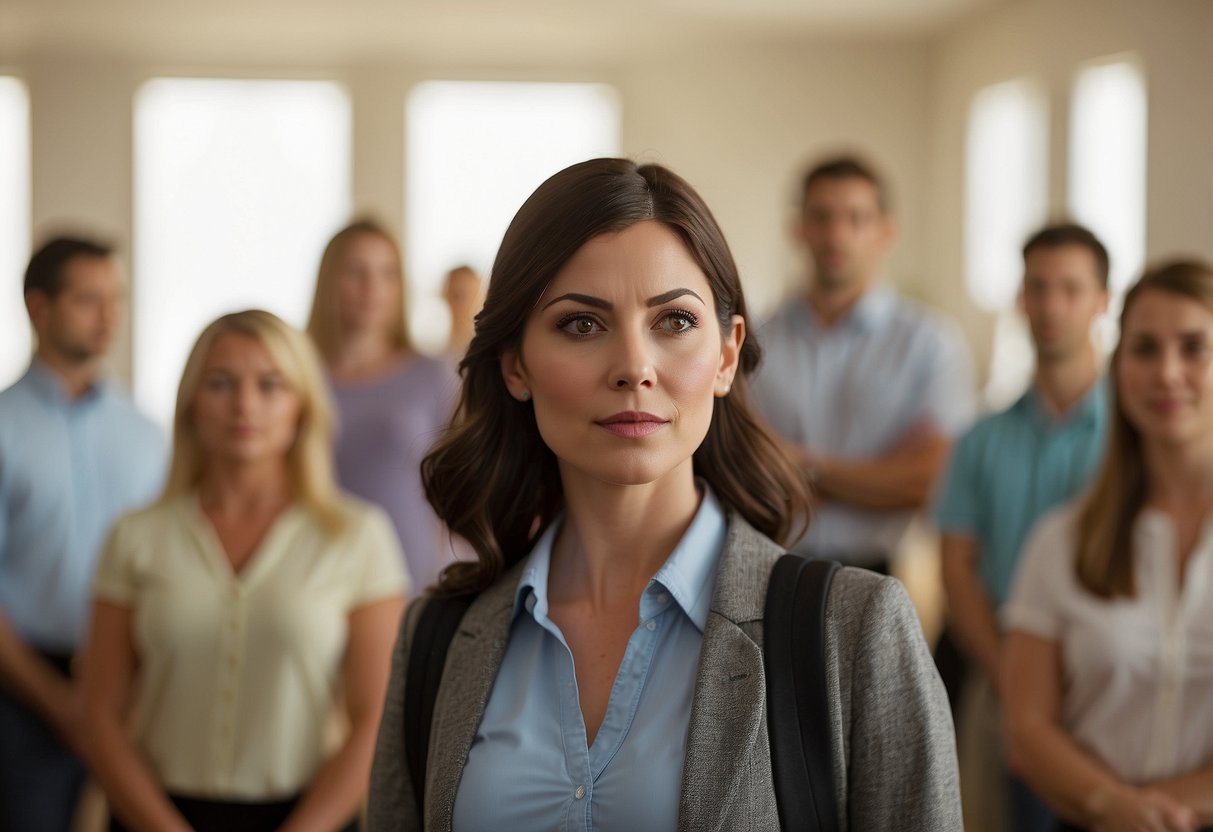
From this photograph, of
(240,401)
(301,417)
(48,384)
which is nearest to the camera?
(240,401)

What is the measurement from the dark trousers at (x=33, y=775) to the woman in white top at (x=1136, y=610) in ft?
7.77

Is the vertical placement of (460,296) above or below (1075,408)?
above

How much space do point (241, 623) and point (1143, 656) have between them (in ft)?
5.81

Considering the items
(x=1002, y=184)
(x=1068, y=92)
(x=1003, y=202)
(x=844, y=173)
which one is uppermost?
(x=1068, y=92)

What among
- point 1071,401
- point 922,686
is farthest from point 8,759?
point 1071,401

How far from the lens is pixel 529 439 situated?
1.82 m

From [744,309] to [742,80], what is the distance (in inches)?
407

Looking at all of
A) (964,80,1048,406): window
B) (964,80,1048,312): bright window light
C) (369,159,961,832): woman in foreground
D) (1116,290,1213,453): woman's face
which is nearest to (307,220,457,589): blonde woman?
(1116,290,1213,453): woman's face

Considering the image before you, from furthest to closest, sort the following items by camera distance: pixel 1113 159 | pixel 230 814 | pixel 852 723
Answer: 1. pixel 1113 159
2. pixel 230 814
3. pixel 852 723

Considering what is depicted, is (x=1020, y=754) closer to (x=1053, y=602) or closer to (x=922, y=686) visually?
(x=1053, y=602)

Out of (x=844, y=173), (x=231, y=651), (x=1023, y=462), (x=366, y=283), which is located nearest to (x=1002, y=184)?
(x=844, y=173)

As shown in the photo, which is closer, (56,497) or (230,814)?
(230,814)

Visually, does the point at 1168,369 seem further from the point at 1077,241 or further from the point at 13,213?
the point at 13,213

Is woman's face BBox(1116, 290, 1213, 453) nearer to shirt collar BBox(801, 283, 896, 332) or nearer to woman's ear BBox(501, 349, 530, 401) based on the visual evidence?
shirt collar BBox(801, 283, 896, 332)
